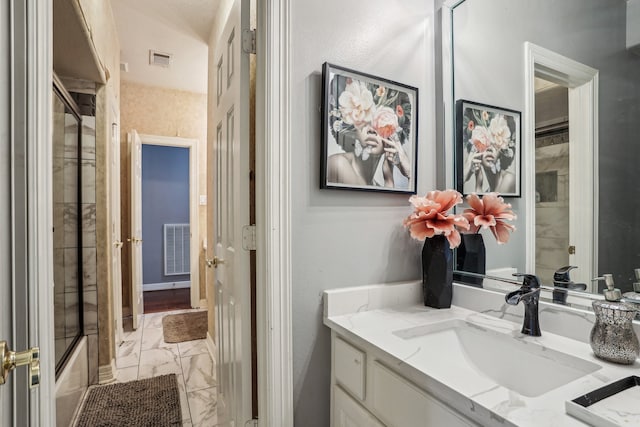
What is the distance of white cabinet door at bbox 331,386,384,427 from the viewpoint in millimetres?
948

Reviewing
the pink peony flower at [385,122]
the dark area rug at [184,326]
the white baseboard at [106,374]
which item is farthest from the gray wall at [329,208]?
the dark area rug at [184,326]

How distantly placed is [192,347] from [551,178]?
2861 millimetres

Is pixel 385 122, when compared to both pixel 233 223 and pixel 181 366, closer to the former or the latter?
pixel 233 223

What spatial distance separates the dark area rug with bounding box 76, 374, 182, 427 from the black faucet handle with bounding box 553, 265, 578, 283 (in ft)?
6.44

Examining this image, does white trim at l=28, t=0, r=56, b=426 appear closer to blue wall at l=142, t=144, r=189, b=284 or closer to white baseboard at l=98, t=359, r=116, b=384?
white baseboard at l=98, t=359, r=116, b=384

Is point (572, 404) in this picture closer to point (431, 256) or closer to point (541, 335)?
point (541, 335)

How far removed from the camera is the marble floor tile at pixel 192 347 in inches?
108

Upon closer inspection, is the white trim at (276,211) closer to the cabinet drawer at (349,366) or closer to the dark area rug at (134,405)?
the cabinet drawer at (349,366)

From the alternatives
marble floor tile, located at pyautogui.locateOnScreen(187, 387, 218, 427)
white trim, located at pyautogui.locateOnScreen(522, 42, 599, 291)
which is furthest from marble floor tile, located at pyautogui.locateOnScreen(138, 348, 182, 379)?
white trim, located at pyautogui.locateOnScreen(522, 42, 599, 291)

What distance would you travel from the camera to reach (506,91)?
1.33 metres

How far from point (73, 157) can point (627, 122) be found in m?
2.74

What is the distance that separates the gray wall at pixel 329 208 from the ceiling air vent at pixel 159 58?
260cm

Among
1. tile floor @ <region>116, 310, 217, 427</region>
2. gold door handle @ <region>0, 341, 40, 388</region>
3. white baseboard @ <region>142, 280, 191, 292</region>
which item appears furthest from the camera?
white baseboard @ <region>142, 280, 191, 292</region>

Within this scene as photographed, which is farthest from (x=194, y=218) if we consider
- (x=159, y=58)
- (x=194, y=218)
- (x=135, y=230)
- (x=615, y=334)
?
(x=615, y=334)
